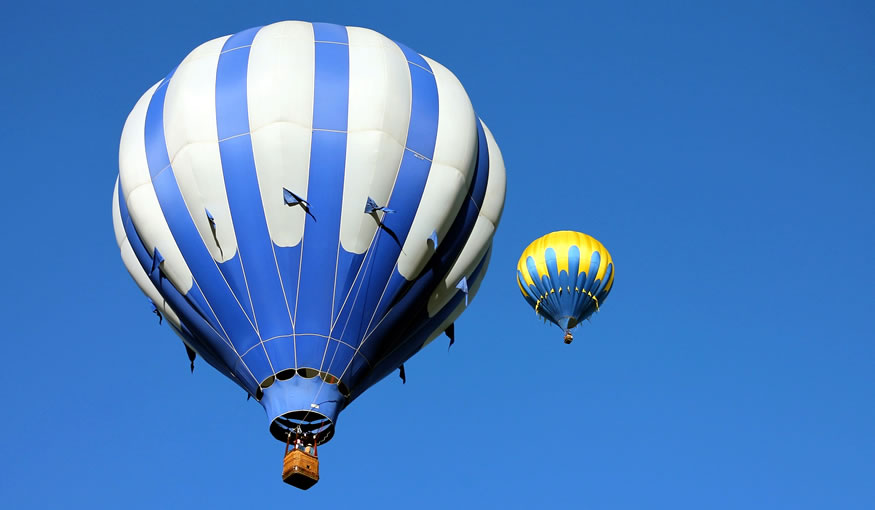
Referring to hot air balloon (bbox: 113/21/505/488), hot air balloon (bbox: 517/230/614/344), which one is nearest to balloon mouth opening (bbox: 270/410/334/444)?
hot air balloon (bbox: 113/21/505/488)

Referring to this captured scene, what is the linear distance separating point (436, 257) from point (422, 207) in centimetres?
74

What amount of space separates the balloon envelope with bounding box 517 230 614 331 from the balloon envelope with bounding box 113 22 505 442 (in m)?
9.94

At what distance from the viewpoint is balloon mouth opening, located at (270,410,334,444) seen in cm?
1753

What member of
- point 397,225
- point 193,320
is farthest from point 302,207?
point 193,320

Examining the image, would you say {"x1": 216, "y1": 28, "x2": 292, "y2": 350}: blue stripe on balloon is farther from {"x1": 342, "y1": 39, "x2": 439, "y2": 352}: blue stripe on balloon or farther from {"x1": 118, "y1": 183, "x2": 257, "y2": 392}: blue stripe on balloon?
{"x1": 342, "y1": 39, "x2": 439, "y2": 352}: blue stripe on balloon

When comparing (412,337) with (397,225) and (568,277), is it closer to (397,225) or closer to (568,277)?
(397,225)

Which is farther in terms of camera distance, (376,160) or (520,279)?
(520,279)

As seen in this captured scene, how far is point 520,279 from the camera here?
3005cm

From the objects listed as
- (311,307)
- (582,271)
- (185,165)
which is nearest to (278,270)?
(311,307)

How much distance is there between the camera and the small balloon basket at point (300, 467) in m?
17.4

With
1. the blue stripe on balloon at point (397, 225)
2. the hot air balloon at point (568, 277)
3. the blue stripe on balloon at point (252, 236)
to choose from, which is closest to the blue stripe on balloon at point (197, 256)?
the blue stripe on balloon at point (252, 236)

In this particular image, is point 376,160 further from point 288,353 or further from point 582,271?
point 582,271

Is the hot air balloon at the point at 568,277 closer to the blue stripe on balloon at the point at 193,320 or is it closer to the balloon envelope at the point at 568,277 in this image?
the balloon envelope at the point at 568,277

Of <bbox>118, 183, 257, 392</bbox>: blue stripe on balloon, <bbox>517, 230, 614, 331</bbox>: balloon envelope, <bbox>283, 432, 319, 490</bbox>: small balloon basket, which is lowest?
<bbox>283, 432, 319, 490</bbox>: small balloon basket
